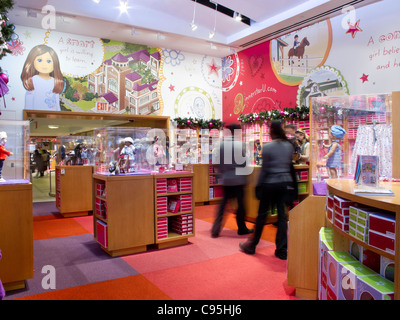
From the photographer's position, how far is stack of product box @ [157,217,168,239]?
4.39 metres

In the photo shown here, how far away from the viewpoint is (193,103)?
30.9 feet

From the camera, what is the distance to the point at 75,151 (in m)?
7.14

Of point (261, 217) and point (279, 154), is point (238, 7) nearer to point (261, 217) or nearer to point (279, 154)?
point (279, 154)

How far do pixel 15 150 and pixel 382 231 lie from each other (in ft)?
11.7

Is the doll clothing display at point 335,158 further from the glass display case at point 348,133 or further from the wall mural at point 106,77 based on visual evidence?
the wall mural at point 106,77

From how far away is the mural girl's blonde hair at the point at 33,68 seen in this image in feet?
23.4

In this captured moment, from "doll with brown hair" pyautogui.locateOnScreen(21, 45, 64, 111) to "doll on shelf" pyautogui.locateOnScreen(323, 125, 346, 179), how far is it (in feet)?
19.8

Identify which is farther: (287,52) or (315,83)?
(287,52)

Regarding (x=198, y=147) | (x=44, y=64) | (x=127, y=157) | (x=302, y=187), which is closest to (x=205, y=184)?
(x=198, y=147)

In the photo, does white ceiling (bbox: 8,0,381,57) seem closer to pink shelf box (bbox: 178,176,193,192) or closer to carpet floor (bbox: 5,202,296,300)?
pink shelf box (bbox: 178,176,193,192)

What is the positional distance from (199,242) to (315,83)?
Result: 4608mm

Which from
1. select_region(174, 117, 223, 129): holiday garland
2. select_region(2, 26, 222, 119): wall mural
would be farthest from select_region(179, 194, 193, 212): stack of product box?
select_region(174, 117, 223, 129): holiday garland

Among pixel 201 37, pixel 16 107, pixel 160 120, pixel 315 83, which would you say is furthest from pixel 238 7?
pixel 16 107

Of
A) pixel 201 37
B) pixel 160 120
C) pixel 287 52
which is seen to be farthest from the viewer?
pixel 160 120
